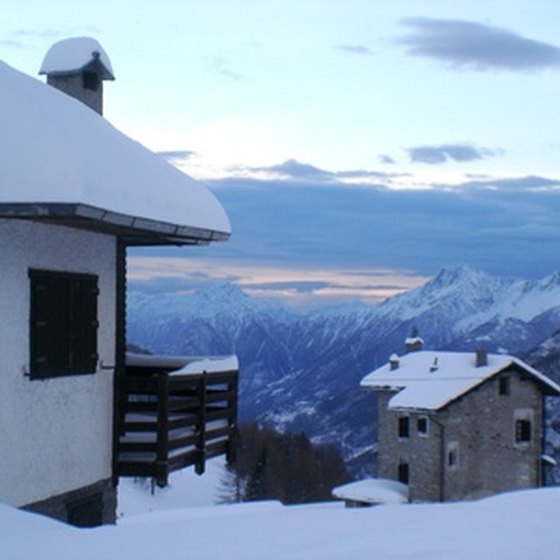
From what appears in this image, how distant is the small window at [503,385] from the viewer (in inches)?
1544

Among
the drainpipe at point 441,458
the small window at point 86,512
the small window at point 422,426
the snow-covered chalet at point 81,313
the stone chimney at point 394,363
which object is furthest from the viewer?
the stone chimney at point 394,363

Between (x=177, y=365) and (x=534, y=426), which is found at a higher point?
(x=177, y=365)

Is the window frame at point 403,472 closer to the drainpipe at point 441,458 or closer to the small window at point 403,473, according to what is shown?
the small window at point 403,473

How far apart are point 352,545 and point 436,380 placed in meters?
31.6

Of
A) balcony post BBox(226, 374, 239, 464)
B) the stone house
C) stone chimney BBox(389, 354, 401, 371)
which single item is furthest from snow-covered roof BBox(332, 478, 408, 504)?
balcony post BBox(226, 374, 239, 464)

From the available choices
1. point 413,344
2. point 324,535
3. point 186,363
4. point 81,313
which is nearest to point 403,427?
point 413,344

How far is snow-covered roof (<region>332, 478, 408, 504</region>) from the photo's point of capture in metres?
38.2

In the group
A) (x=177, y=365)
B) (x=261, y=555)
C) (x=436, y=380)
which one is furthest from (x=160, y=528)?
(x=436, y=380)

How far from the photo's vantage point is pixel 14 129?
1073 cm

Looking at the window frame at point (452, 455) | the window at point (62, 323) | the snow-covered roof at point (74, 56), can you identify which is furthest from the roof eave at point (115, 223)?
the window frame at point (452, 455)

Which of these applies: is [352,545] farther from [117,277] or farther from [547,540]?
[117,277]

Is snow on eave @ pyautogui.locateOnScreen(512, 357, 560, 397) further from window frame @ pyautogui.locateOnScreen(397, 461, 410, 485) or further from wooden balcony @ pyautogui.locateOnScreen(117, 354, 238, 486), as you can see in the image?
wooden balcony @ pyautogui.locateOnScreen(117, 354, 238, 486)

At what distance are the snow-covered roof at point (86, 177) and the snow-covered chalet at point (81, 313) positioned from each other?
0.8 inches

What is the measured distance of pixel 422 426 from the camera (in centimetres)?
3834
